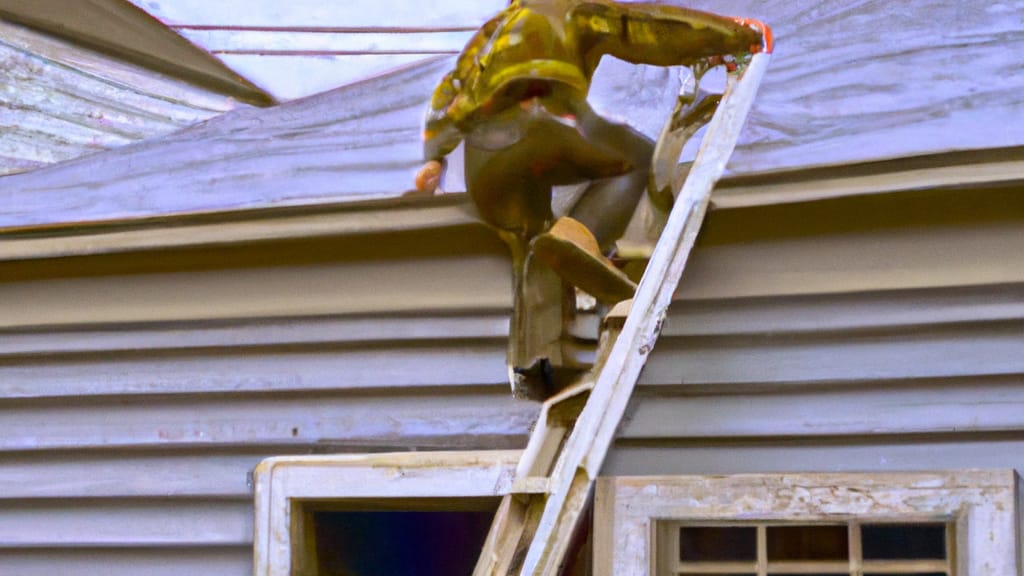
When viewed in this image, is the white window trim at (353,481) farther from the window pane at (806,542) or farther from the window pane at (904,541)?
the window pane at (904,541)

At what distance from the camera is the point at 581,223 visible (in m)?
2.50

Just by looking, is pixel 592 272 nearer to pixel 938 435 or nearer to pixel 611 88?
pixel 611 88

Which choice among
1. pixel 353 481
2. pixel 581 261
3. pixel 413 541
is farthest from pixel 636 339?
pixel 413 541

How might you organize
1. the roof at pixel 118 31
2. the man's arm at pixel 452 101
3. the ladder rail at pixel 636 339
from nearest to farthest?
1. the ladder rail at pixel 636 339
2. the man's arm at pixel 452 101
3. the roof at pixel 118 31

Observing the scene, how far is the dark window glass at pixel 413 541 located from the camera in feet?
9.02

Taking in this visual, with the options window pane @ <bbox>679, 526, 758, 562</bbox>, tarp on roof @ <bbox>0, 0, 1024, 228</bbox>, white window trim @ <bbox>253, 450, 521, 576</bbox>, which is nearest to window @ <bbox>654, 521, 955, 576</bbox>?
window pane @ <bbox>679, 526, 758, 562</bbox>

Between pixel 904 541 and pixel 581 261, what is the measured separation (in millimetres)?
787

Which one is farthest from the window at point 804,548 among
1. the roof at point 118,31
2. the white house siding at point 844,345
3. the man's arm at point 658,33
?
the roof at point 118,31

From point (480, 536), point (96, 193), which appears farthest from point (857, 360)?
point (96, 193)

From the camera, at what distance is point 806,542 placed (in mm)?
2102

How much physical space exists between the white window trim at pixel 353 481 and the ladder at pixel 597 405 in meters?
0.17

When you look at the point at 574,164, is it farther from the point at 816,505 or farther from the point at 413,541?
the point at 413,541

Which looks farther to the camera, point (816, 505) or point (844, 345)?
point (844, 345)

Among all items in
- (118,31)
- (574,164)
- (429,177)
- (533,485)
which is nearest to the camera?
(533,485)
